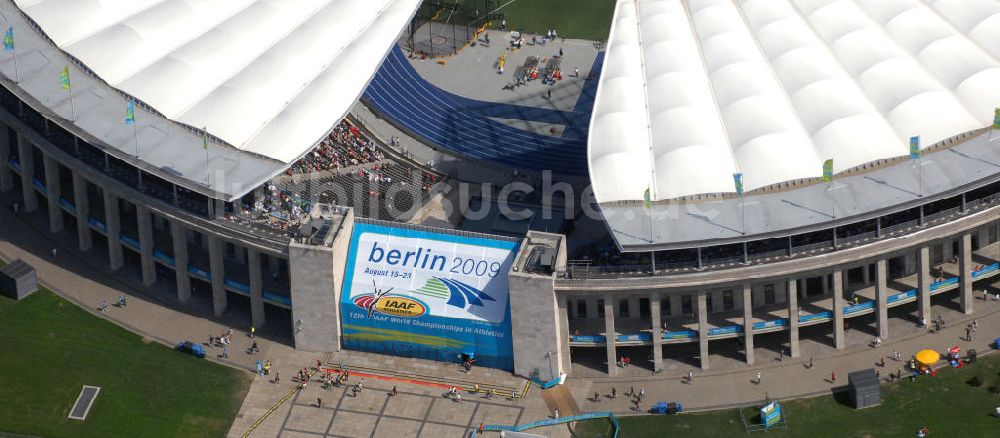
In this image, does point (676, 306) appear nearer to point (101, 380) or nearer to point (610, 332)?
point (610, 332)

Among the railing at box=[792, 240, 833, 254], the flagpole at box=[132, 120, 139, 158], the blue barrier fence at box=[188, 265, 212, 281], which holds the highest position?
the flagpole at box=[132, 120, 139, 158]

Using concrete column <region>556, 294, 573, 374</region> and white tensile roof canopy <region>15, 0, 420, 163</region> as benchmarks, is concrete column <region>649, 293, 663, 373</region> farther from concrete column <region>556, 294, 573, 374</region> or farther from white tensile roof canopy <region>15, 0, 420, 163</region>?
white tensile roof canopy <region>15, 0, 420, 163</region>

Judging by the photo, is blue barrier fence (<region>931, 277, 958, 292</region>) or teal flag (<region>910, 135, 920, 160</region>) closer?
teal flag (<region>910, 135, 920, 160</region>)

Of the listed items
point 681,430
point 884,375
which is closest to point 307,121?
point 681,430

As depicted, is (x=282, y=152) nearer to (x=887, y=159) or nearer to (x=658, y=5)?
(x=658, y=5)

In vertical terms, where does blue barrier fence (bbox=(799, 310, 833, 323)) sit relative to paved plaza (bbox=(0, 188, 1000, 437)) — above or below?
above

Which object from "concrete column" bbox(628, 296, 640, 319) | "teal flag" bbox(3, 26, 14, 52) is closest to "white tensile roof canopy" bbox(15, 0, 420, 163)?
"teal flag" bbox(3, 26, 14, 52)
